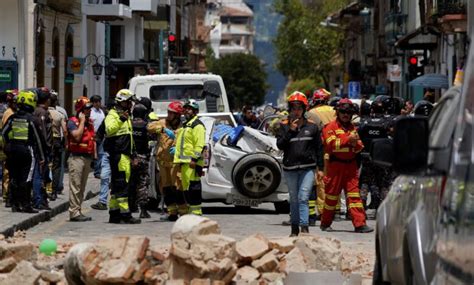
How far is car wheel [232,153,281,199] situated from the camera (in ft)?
73.5

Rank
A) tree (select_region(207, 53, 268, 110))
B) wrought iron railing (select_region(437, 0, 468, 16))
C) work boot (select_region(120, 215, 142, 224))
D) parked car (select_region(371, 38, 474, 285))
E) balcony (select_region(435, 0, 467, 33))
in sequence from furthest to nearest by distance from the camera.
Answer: tree (select_region(207, 53, 268, 110)) < wrought iron railing (select_region(437, 0, 468, 16)) < balcony (select_region(435, 0, 467, 33)) < work boot (select_region(120, 215, 142, 224)) < parked car (select_region(371, 38, 474, 285))

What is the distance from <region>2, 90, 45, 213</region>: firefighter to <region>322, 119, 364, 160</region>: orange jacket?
15.4 ft

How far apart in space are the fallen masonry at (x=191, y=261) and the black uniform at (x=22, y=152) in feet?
28.6

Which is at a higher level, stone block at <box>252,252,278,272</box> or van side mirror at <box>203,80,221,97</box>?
van side mirror at <box>203,80,221,97</box>

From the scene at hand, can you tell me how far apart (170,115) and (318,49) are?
90304mm

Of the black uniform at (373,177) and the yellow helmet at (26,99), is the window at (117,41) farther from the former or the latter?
the black uniform at (373,177)

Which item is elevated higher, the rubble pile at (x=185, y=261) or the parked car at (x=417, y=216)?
the parked car at (x=417, y=216)

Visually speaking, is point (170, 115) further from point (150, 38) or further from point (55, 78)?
point (150, 38)

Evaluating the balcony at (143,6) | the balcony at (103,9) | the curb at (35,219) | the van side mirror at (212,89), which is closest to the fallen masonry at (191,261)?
the curb at (35,219)

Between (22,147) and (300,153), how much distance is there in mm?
5176

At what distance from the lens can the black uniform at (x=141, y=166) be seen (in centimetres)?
2158

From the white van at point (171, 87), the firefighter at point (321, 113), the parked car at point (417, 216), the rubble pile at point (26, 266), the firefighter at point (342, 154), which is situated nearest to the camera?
the parked car at point (417, 216)

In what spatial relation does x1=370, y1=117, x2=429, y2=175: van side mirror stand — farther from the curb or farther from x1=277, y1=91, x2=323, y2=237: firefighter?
the curb

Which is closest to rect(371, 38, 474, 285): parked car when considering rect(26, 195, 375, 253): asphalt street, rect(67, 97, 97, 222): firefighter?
rect(26, 195, 375, 253): asphalt street
